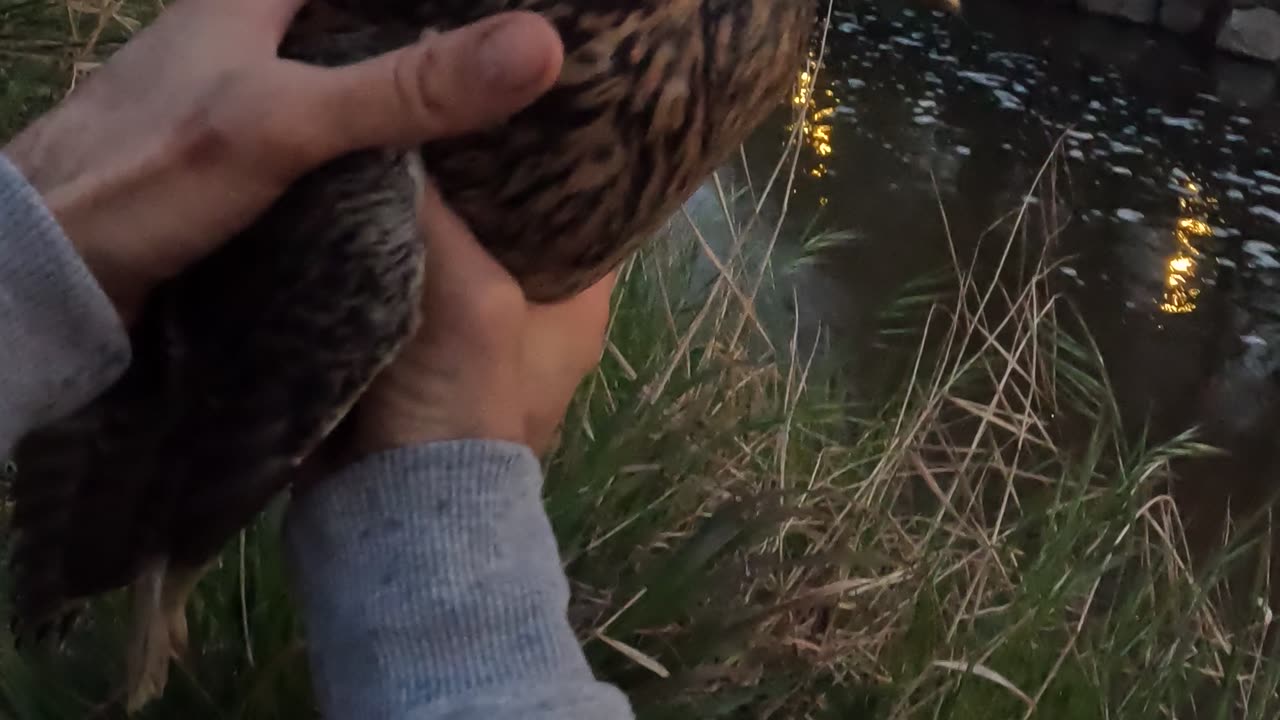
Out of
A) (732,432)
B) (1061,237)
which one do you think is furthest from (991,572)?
(1061,237)

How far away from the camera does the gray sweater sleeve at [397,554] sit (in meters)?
0.88

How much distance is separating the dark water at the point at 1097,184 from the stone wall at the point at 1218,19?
0.14 m

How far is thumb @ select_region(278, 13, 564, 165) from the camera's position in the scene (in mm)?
862

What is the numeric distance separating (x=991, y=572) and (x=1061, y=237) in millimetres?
3448

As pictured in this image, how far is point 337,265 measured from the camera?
38.0 inches

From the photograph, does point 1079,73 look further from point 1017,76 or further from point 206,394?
point 206,394

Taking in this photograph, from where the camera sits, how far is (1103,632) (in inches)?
75.4

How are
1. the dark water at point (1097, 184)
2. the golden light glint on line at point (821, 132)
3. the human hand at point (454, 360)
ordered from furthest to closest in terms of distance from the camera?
the golden light glint on line at point (821, 132) → the dark water at point (1097, 184) → the human hand at point (454, 360)

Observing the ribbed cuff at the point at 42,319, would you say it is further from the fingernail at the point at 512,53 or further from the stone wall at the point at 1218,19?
the stone wall at the point at 1218,19

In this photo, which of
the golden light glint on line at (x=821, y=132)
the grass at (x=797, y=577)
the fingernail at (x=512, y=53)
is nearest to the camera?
the fingernail at (x=512, y=53)

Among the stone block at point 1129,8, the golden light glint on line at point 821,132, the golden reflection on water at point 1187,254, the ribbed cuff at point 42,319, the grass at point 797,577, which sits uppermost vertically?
the ribbed cuff at point 42,319

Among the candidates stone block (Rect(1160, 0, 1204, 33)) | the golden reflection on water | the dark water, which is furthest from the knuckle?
stone block (Rect(1160, 0, 1204, 33))

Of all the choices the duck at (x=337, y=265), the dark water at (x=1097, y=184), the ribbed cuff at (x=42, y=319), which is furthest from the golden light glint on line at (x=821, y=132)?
the ribbed cuff at (x=42, y=319)

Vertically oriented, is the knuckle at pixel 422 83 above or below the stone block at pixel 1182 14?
above
